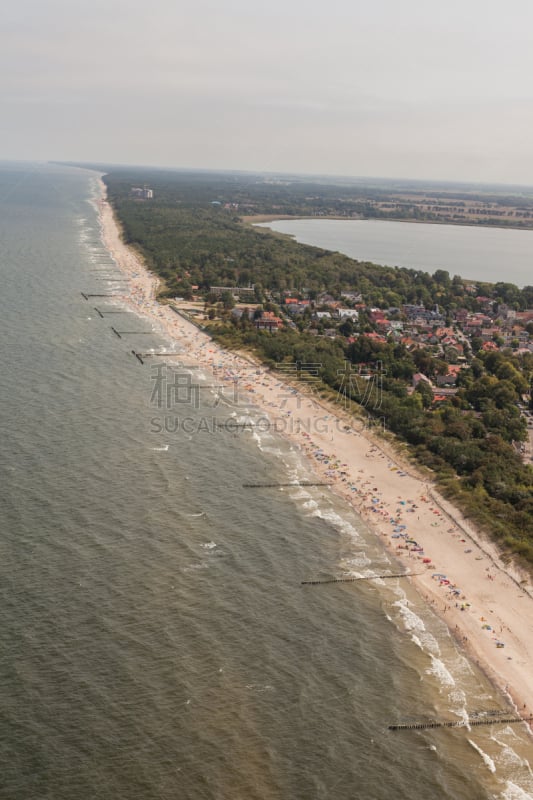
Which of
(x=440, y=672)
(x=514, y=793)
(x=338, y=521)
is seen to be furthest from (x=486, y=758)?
(x=338, y=521)

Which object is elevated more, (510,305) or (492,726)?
(510,305)

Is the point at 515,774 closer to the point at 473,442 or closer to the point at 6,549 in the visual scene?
the point at 6,549

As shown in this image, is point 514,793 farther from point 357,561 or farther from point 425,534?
point 425,534

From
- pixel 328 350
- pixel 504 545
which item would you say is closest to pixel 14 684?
pixel 504 545

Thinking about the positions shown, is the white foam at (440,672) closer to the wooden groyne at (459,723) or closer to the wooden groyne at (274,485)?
the wooden groyne at (459,723)

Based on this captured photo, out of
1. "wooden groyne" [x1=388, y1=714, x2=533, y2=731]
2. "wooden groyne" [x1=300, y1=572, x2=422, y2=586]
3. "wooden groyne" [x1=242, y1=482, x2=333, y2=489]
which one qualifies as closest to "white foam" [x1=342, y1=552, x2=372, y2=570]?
"wooden groyne" [x1=300, y1=572, x2=422, y2=586]

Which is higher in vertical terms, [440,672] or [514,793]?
[440,672]
